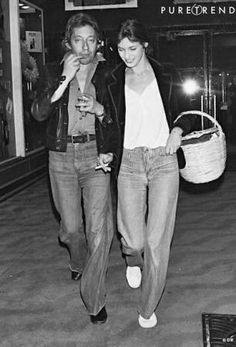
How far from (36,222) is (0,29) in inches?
153

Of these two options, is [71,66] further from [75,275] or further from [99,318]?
[75,275]

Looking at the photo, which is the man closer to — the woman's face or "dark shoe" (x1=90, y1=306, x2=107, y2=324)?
"dark shoe" (x1=90, y1=306, x2=107, y2=324)

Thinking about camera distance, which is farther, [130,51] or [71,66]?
[71,66]

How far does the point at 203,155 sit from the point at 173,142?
0.25 m

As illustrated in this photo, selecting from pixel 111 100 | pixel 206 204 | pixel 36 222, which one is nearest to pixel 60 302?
pixel 111 100

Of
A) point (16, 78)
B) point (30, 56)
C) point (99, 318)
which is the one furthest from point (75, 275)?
point (30, 56)

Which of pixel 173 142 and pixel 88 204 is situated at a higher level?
pixel 173 142

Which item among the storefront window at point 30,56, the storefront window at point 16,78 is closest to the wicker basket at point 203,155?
the storefront window at point 16,78

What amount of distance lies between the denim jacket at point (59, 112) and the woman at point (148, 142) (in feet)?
0.34

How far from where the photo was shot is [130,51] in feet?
11.1

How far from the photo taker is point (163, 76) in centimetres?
352

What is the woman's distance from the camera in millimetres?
3408

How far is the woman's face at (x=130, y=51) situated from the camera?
11.0 feet

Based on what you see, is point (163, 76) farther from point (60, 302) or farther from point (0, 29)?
point (0, 29)
